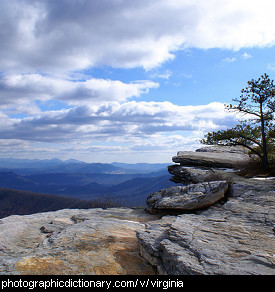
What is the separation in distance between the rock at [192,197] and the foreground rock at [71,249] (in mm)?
2901

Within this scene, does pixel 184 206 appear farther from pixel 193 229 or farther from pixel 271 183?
pixel 271 183

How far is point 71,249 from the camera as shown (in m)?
8.62

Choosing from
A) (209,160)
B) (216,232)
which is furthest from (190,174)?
(216,232)

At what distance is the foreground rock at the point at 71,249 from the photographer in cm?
718

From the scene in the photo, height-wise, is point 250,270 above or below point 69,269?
above

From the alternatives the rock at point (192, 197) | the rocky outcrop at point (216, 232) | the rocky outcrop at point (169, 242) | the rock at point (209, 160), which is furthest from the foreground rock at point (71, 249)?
the rock at point (209, 160)

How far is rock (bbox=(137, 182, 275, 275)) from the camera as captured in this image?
20.3 ft

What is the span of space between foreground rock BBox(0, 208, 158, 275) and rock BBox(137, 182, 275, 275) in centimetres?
88

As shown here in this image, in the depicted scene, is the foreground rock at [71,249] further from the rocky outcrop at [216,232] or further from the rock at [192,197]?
the rock at [192,197]

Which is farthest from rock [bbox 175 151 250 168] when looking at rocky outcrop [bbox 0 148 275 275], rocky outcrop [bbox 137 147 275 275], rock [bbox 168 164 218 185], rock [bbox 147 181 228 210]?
rocky outcrop [bbox 0 148 275 275]

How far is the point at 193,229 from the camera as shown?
29.7 ft

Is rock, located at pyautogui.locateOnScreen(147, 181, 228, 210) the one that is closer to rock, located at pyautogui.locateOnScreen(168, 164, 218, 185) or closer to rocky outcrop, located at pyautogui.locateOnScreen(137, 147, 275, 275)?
rocky outcrop, located at pyautogui.locateOnScreen(137, 147, 275, 275)
